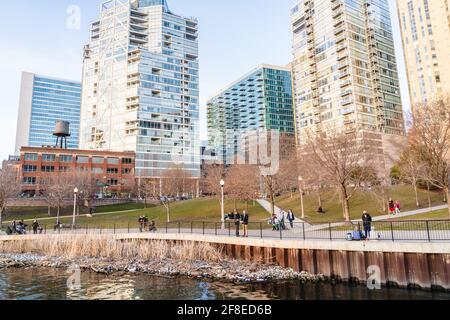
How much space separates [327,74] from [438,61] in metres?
28.5

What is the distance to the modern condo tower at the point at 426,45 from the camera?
81.5m

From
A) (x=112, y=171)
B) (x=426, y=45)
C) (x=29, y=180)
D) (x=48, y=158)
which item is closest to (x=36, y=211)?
(x=29, y=180)

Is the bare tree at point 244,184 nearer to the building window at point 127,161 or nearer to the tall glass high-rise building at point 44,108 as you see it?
the building window at point 127,161

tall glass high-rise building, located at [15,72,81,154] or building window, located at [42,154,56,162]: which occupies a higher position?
tall glass high-rise building, located at [15,72,81,154]

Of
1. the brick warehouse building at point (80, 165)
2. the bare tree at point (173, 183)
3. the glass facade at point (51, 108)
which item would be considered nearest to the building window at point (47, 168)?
the brick warehouse building at point (80, 165)

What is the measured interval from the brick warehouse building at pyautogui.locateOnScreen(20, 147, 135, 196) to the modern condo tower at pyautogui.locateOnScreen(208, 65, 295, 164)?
5868 centimetres

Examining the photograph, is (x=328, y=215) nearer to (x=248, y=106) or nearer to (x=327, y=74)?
(x=327, y=74)

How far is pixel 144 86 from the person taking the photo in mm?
113188

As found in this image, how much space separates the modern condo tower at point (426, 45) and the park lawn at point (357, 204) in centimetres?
4722

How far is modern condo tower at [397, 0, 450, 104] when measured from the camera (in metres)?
81.5

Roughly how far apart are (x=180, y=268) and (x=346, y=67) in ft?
286

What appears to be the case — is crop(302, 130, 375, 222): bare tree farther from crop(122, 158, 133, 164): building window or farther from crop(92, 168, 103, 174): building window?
crop(122, 158, 133, 164): building window

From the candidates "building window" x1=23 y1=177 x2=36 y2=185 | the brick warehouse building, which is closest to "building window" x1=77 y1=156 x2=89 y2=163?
the brick warehouse building

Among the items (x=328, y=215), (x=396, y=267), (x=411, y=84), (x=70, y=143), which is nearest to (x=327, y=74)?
(x=411, y=84)
